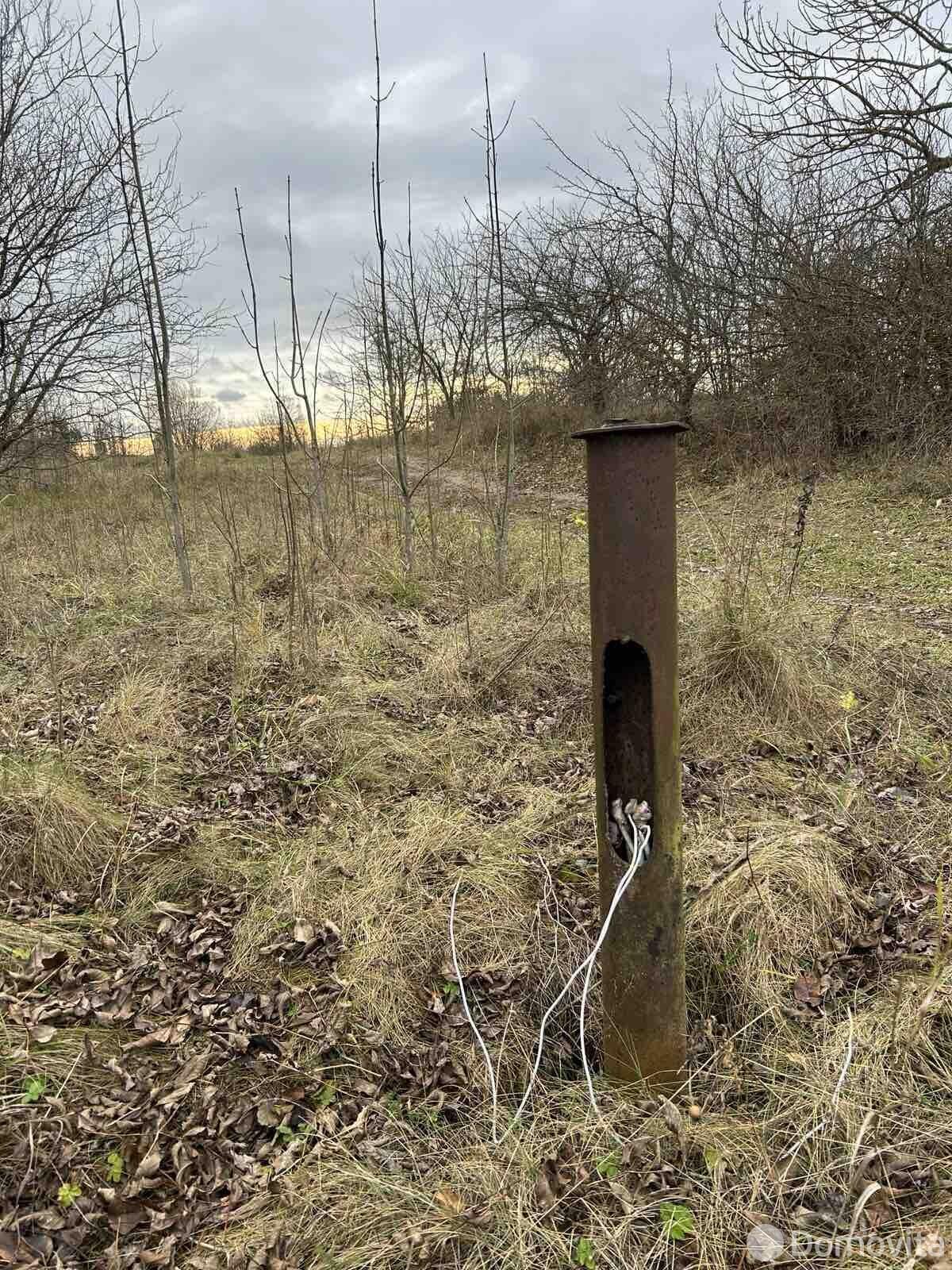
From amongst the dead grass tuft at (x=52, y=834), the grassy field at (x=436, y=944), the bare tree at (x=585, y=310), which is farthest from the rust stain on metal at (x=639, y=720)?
the bare tree at (x=585, y=310)

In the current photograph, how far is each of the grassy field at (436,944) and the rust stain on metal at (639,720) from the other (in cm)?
19

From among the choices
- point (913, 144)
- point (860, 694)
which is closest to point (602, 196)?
point (913, 144)

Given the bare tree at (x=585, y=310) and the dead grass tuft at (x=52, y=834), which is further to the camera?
the bare tree at (x=585, y=310)

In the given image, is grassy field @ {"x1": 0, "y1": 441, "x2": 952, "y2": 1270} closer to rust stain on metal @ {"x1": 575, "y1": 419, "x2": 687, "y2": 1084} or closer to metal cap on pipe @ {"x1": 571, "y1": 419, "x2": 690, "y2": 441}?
rust stain on metal @ {"x1": 575, "y1": 419, "x2": 687, "y2": 1084}

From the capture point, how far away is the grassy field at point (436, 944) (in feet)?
5.02

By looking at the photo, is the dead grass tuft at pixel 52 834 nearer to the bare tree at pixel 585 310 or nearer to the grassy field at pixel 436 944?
the grassy field at pixel 436 944

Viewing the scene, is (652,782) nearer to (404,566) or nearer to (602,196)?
(404,566)

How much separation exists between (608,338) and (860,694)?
11230mm

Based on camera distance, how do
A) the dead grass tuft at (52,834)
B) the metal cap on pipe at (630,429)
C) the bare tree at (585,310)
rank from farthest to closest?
1. the bare tree at (585,310)
2. the dead grass tuft at (52,834)
3. the metal cap on pipe at (630,429)

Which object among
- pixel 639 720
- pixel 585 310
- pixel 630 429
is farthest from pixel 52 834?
pixel 585 310

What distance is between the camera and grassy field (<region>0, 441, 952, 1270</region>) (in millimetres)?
1529

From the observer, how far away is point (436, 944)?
228 cm

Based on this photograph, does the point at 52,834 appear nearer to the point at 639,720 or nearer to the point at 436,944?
the point at 436,944

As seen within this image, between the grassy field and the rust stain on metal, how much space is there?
0.62ft
